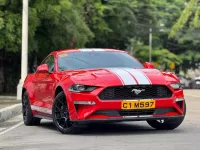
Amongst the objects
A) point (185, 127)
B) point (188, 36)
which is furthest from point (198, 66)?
point (185, 127)

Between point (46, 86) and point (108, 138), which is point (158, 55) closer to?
point (46, 86)

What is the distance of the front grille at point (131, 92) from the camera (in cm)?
953

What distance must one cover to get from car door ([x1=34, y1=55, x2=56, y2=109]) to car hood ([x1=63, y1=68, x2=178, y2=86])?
Answer: 74 centimetres

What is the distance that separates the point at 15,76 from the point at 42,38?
4144mm

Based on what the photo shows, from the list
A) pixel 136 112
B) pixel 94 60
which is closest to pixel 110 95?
pixel 136 112

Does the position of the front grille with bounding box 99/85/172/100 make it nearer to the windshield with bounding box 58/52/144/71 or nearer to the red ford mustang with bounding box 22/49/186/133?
the red ford mustang with bounding box 22/49/186/133

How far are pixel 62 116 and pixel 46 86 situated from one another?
1146mm

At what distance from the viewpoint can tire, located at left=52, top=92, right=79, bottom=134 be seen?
9969 millimetres

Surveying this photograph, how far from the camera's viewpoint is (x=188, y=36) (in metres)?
63.1

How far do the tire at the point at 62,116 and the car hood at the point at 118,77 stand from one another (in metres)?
0.46

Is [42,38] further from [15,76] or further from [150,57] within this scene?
[150,57]

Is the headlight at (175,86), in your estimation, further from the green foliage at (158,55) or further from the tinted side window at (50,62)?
the green foliage at (158,55)

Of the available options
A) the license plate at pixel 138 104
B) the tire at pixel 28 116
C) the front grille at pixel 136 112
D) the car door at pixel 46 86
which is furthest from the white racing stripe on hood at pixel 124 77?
the tire at pixel 28 116

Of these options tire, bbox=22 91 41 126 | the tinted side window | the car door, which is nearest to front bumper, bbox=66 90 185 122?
the car door
